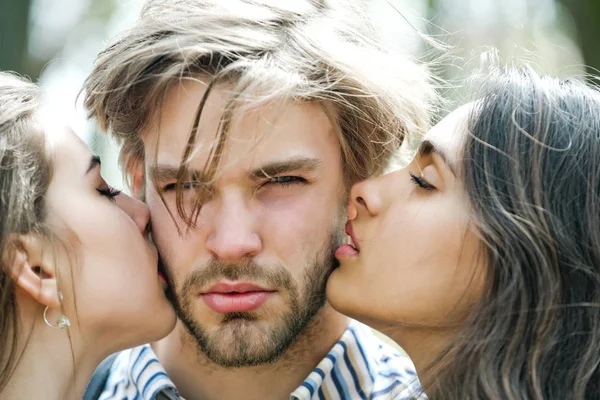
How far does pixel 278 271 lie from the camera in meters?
2.80

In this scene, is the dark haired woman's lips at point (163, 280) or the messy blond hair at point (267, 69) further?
the dark haired woman's lips at point (163, 280)

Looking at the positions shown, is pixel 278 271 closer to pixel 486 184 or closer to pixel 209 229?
pixel 209 229

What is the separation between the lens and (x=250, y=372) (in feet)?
10.1

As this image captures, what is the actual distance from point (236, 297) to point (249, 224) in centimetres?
24

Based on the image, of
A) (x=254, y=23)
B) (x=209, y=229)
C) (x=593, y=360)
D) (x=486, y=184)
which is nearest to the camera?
(x=593, y=360)

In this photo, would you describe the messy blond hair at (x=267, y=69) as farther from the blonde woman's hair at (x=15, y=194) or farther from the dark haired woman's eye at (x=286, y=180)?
the blonde woman's hair at (x=15, y=194)

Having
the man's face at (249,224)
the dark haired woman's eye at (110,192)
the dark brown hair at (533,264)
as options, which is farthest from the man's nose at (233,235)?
the dark brown hair at (533,264)

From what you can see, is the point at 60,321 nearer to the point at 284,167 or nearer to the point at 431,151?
the point at 284,167

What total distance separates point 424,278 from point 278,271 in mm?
494

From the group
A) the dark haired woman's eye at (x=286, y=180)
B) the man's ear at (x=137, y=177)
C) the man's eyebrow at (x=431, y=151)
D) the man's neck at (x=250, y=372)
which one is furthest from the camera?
the man's ear at (x=137, y=177)

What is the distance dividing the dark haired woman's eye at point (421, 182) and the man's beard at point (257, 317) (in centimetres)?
40

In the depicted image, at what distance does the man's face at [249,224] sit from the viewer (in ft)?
8.98

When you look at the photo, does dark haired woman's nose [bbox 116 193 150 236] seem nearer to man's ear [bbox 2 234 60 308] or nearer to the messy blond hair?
the messy blond hair

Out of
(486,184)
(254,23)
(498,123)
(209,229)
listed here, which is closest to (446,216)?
(486,184)
